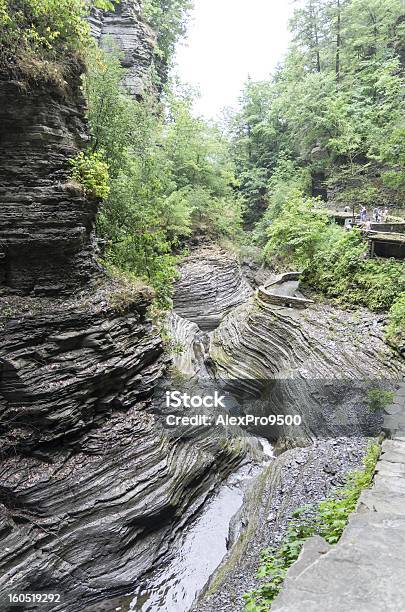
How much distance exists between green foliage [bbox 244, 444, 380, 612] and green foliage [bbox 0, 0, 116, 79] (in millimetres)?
9139

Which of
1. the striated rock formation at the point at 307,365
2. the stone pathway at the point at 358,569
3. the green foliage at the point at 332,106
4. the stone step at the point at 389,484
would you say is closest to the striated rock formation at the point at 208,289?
the striated rock formation at the point at 307,365

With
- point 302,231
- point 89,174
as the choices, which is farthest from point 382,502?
point 302,231

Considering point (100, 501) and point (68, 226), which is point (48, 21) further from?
point (100, 501)

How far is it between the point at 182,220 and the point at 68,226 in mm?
11369

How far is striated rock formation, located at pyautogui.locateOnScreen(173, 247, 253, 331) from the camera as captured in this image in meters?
19.4

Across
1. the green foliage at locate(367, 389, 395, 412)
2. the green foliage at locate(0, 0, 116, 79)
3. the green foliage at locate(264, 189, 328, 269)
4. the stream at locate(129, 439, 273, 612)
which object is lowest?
the stream at locate(129, 439, 273, 612)

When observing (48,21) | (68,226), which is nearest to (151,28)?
(48,21)

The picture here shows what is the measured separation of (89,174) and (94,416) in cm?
535

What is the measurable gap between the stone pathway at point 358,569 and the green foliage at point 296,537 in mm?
922

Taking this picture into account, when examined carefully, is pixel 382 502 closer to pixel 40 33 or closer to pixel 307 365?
pixel 307 365

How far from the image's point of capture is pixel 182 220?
1964cm

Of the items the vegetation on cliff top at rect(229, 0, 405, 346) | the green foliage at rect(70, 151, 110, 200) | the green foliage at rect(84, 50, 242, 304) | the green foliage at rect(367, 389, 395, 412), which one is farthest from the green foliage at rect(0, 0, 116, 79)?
the vegetation on cliff top at rect(229, 0, 405, 346)

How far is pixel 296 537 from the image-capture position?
534 centimetres

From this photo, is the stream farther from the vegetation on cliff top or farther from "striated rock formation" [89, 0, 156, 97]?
"striated rock formation" [89, 0, 156, 97]
